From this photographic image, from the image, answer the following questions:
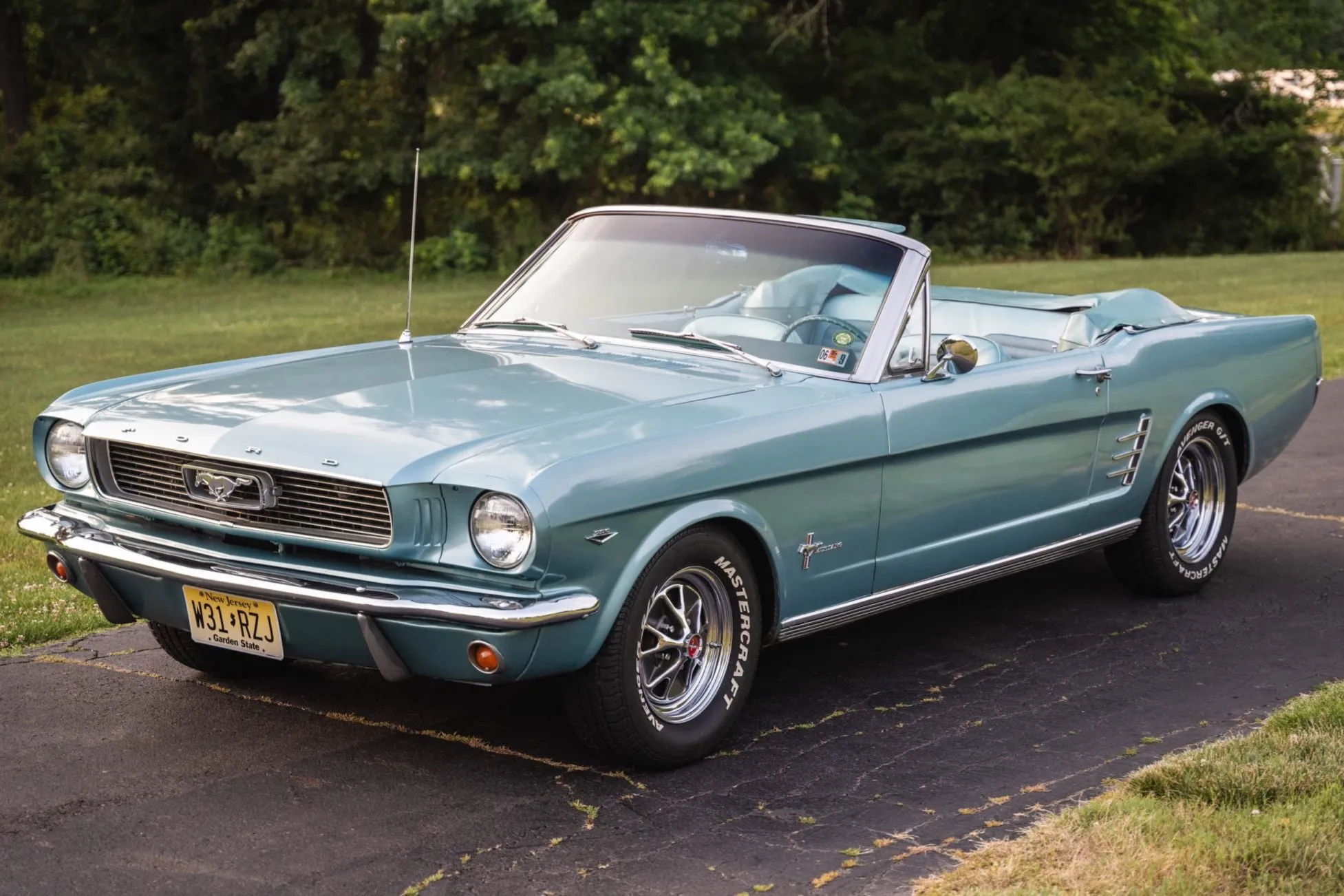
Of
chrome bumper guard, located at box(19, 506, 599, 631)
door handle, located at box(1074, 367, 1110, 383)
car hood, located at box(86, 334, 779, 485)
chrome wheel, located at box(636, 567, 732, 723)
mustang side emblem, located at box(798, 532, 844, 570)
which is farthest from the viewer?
door handle, located at box(1074, 367, 1110, 383)

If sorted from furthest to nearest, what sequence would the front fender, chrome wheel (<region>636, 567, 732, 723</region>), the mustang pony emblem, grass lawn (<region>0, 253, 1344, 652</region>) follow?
grass lawn (<region>0, 253, 1344, 652</region>), chrome wheel (<region>636, 567, 732, 723</region>), the mustang pony emblem, the front fender

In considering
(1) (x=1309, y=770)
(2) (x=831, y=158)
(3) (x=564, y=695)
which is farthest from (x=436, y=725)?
(2) (x=831, y=158)

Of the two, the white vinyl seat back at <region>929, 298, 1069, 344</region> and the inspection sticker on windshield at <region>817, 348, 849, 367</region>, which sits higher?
the inspection sticker on windshield at <region>817, 348, 849, 367</region>

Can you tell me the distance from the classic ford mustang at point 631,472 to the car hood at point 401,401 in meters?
0.01

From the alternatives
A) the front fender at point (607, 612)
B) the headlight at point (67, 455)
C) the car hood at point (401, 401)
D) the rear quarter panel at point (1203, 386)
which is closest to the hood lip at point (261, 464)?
the car hood at point (401, 401)

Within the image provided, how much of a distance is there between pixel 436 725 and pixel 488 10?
25.9 meters

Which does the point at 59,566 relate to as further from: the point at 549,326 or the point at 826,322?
the point at 826,322

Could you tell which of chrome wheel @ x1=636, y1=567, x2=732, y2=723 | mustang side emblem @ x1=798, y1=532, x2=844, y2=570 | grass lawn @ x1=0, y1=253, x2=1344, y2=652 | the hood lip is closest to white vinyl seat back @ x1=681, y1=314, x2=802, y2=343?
mustang side emblem @ x1=798, y1=532, x2=844, y2=570

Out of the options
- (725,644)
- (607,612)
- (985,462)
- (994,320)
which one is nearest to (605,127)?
(994,320)

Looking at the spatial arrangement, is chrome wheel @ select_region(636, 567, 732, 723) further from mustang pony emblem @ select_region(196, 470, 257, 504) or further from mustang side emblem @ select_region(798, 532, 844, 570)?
mustang pony emblem @ select_region(196, 470, 257, 504)

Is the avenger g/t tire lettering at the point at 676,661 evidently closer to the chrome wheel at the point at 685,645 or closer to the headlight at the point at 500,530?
the chrome wheel at the point at 685,645

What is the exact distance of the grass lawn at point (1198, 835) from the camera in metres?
3.83

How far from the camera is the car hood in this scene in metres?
4.44

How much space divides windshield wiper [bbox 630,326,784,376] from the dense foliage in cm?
2312
